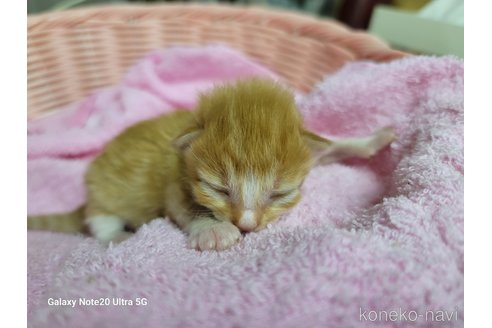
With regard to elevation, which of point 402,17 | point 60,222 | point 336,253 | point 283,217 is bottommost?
point 60,222

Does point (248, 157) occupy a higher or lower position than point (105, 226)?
higher

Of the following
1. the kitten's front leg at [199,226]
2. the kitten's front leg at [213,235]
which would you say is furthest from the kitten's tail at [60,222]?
the kitten's front leg at [213,235]

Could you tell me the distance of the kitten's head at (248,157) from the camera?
0.92m

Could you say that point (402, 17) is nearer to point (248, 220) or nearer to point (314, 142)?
point (314, 142)

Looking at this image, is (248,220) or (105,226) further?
(105,226)

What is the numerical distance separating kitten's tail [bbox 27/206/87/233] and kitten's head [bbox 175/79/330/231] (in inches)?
19.3

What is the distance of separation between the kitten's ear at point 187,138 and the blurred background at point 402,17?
0.68 metres

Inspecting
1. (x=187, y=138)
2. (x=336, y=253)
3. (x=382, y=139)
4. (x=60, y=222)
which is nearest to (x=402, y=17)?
(x=382, y=139)

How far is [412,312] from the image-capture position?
783 mm

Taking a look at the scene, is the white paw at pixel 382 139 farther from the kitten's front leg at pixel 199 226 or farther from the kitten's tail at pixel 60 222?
the kitten's tail at pixel 60 222

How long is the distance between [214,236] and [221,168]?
14 cm

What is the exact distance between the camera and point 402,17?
5.62ft
